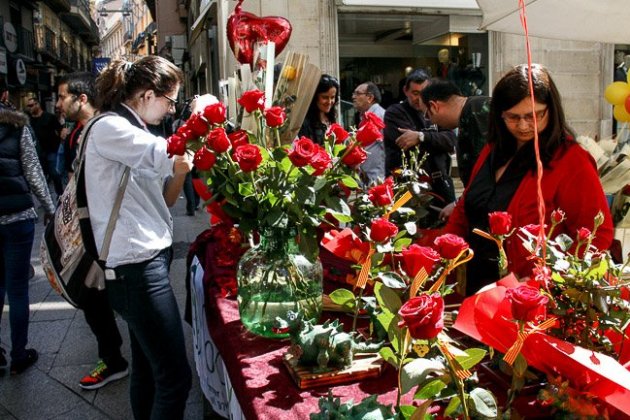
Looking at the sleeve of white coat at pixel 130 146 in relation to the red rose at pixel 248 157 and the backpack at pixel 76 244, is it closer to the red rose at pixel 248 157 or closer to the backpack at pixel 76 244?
the backpack at pixel 76 244

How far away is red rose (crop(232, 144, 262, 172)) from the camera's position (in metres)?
1.44

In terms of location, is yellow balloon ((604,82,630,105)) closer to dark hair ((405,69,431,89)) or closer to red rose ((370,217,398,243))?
red rose ((370,217,398,243))

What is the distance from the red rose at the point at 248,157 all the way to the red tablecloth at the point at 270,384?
1.60ft

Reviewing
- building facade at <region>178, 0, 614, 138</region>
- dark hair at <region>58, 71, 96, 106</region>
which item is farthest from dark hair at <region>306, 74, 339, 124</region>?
building facade at <region>178, 0, 614, 138</region>

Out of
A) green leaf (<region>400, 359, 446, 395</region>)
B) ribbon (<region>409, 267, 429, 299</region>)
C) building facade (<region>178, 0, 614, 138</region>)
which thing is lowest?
green leaf (<region>400, 359, 446, 395</region>)

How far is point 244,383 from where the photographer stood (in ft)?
4.65

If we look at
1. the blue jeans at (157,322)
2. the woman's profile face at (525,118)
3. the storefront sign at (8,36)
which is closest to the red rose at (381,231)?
the woman's profile face at (525,118)

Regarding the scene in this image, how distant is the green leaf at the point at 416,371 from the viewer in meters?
0.94

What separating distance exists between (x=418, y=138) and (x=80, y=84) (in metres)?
1.93

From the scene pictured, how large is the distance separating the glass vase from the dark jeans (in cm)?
164

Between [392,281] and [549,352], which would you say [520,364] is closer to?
[549,352]

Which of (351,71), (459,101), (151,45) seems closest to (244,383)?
(459,101)

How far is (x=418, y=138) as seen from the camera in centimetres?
366

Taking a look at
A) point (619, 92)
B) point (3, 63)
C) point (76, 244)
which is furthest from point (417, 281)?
point (3, 63)
